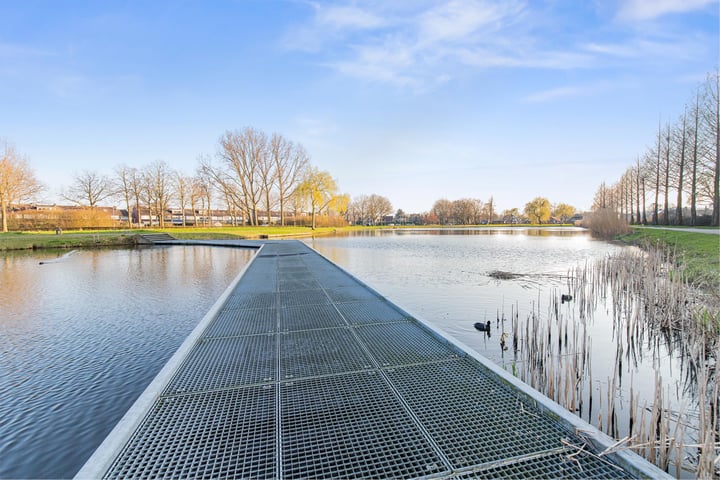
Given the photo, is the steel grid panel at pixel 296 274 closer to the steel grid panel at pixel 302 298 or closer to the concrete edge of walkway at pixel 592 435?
the steel grid panel at pixel 302 298

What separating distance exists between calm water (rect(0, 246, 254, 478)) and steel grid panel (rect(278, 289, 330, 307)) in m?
1.63

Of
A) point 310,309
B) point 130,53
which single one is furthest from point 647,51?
point 130,53

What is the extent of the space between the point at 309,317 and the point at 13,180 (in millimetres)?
35748

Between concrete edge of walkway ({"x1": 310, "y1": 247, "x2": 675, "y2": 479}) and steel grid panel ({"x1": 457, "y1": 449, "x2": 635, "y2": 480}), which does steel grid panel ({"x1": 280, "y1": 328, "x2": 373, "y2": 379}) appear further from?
steel grid panel ({"x1": 457, "y1": 449, "x2": 635, "y2": 480})

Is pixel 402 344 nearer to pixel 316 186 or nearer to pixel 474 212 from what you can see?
pixel 316 186

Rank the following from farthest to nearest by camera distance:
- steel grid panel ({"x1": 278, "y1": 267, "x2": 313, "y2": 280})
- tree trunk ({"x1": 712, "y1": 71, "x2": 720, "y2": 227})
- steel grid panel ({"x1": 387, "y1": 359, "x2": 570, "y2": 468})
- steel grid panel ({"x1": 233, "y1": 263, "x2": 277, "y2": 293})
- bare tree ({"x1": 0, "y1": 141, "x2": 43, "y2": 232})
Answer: bare tree ({"x1": 0, "y1": 141, "x2": 43, "y2": 232}) → tree trunk ({"x1": 712, "y1": 71, "x2": 720, "y2": 227}) → steel grid panel ({"x1": 278, "y1": 267, "x2": 313, "y2": 280}) → steel grid panel ({"x1": 233, "y1": 263, "x2": 277, "y2": 293}) → steel grid panel ({"x1": 387, "y1": 359, "x2": 570, "y2": 468})

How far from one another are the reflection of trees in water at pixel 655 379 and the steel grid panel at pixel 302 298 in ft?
10.3

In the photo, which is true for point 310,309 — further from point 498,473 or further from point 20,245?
point 20,245

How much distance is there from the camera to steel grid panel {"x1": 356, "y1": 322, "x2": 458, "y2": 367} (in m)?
3.10

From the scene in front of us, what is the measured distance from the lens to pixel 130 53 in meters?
14.8

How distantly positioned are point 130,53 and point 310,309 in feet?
56.2

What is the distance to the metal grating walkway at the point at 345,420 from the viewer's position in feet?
5.44

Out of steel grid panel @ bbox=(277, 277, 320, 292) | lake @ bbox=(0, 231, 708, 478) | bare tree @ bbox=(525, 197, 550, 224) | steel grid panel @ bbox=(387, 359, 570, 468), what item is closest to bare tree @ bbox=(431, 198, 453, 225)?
bare tree @ bbox=(525, 197, 550, 224)

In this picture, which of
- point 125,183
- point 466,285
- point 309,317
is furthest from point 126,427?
point 125,183
